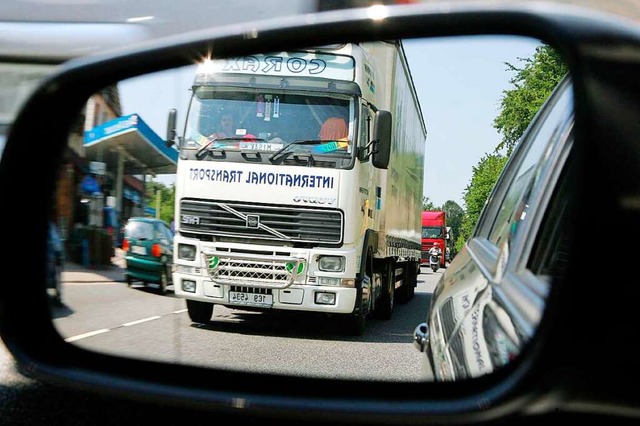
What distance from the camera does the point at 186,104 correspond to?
223 cm

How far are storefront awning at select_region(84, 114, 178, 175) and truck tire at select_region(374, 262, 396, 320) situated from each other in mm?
834

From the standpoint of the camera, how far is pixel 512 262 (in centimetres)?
194

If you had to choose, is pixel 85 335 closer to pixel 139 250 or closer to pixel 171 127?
pixel 139 250

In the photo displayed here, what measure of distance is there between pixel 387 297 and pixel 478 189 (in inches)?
63.4

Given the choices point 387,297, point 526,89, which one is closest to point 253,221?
point 387,297

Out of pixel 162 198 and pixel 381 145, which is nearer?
pixel 162 198

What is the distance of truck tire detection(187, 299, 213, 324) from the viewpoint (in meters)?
2.54

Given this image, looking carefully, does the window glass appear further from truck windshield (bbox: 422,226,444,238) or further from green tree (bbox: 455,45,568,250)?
truck windshield (bbox: 422,226,444,238)

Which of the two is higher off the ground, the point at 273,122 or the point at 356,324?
the point at 273,122

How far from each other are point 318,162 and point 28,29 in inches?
160

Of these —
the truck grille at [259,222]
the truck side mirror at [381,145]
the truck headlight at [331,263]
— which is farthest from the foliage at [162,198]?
the truck side mirror at [381,145]

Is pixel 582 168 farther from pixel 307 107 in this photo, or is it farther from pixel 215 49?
pixel 307 107

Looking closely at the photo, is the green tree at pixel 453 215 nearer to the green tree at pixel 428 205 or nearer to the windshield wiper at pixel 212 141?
the green tree at pixel 428 205

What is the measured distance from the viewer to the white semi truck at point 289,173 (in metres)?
2.52
